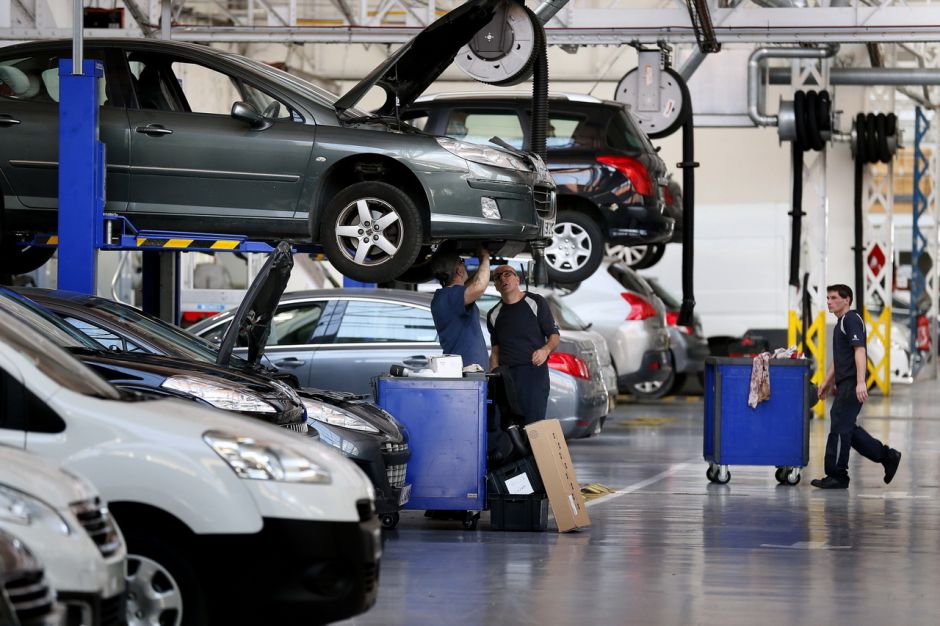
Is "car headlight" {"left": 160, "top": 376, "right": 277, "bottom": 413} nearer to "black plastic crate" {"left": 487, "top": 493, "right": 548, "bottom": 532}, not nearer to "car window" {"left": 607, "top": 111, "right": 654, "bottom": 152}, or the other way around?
"black plastic crate" {"left": 487, "top": 493, "right": 548, "bottom": 532}

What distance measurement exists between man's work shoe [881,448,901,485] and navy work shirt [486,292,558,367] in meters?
3.04

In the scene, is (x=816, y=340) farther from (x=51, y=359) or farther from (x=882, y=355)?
(x=51, y=359)

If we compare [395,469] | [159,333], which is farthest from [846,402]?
[159,333]

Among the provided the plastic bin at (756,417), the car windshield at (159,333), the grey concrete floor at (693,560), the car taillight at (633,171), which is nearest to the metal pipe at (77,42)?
the car windshield at (159,333)

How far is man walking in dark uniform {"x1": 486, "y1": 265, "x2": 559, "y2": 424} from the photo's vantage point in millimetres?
10391

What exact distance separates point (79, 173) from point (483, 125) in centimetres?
664

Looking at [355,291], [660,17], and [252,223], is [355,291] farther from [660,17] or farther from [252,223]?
[660,17]

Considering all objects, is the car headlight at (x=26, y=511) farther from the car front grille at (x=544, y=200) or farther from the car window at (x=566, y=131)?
the car window at (x=566, y=131)

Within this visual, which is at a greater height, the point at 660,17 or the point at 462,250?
the point at 660,17

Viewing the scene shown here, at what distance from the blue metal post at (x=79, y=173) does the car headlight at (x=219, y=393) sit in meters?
2.73

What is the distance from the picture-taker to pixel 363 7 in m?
15.9

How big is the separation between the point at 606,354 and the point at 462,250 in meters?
4.33

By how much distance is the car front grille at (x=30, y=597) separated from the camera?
3969mm

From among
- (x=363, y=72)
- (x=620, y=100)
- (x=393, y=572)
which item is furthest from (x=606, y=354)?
(x=363, y=72)
